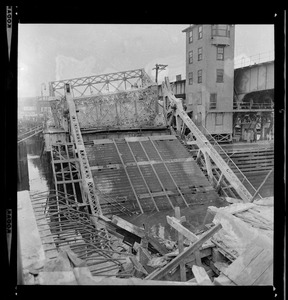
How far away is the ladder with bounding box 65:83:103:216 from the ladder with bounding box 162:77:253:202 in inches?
199

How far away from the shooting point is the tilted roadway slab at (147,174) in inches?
422

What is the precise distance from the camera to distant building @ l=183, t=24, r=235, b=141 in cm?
1496

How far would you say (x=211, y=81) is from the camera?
14945 mm

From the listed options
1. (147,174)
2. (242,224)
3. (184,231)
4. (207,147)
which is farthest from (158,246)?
(207,147)

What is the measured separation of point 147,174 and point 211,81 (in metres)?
6.60

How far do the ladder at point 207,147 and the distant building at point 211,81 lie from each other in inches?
49.8

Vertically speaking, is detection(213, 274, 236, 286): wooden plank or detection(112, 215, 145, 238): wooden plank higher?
detection(213, 274, 236, 286): wooden plank

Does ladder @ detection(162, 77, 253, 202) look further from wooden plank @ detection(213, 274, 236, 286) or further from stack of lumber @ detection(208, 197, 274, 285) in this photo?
wooden plank @ detection(213, 274, 236, 286)

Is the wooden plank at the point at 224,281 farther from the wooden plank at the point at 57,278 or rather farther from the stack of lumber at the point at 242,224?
the wooden plank at the point at 57,278

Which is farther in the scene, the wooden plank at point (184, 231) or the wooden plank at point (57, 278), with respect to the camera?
the wooden plank at point (184, 231)

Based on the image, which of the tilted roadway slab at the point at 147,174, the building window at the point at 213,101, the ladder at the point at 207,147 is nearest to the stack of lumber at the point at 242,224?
the ladder at the point at 207,147

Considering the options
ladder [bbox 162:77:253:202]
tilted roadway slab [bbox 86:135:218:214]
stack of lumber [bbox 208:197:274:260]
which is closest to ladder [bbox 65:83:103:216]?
tilted roadway slab [bbox 86:135:218:214]

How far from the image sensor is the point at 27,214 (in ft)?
15.4
